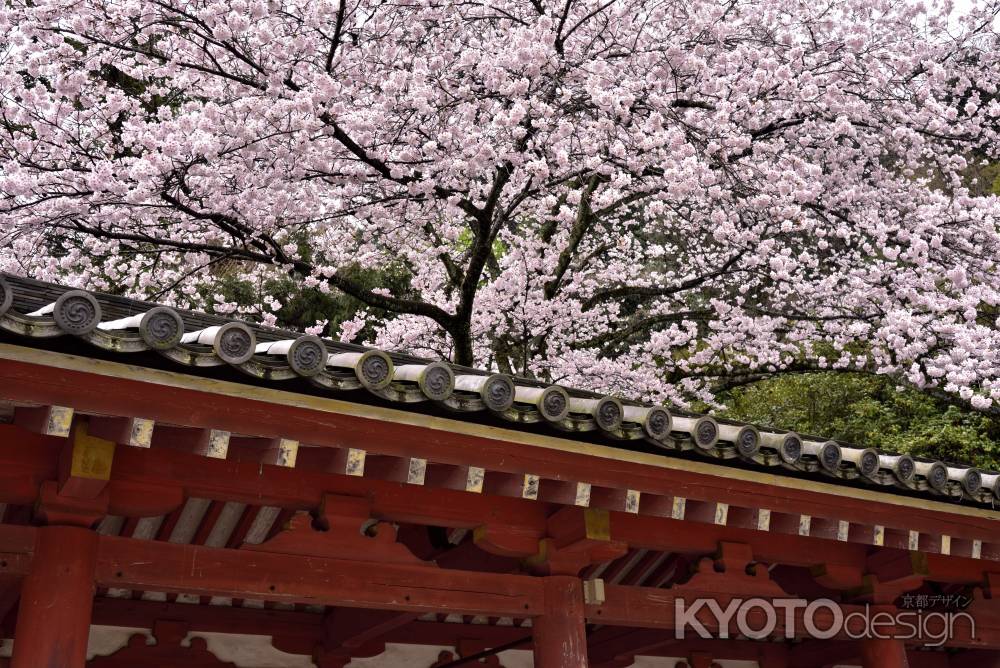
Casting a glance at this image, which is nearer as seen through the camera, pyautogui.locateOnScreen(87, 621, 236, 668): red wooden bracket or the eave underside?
the eave underside

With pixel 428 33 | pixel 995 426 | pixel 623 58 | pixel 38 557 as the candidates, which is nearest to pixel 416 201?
pixel 428 33

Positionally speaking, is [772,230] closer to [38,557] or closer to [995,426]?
[995,426]

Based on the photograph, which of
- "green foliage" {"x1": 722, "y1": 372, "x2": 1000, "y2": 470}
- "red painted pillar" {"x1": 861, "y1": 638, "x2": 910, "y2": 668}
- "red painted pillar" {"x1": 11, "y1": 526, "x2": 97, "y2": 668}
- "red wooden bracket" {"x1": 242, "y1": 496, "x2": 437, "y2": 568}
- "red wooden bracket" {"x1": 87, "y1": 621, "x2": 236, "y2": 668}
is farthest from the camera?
"green foliage" {"x1": 722, "y1": 372, "x2": 1000, "y2": 470}

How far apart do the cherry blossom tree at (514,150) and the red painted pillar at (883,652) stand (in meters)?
4.82

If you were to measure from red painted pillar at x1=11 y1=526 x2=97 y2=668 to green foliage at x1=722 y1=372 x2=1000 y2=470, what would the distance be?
12102mm

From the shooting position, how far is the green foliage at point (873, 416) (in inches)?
551

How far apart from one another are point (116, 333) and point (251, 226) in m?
6.86

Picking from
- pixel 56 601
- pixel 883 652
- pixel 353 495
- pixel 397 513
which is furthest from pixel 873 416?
pixel 56 601

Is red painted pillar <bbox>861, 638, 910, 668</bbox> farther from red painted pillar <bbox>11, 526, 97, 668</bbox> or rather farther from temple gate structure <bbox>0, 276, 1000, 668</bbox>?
red painted pillar <bbox>11, 526, 97, 668</bbox>

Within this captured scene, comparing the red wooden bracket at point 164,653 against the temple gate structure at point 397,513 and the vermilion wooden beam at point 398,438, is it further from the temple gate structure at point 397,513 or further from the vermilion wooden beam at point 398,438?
the vermilion wooden beam at point 398,438

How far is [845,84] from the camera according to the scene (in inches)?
429

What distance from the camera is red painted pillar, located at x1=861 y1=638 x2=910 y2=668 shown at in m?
6.39

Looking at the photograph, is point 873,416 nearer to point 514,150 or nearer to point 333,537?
point 514,150

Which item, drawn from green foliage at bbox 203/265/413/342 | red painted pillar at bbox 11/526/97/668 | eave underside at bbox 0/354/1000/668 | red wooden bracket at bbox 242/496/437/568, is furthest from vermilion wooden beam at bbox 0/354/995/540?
green foliage at bbox 203/265/413/342
